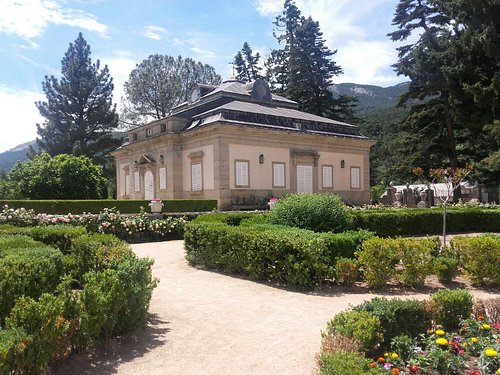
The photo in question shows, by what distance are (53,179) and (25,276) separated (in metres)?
27.6

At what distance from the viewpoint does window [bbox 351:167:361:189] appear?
33.7 meters

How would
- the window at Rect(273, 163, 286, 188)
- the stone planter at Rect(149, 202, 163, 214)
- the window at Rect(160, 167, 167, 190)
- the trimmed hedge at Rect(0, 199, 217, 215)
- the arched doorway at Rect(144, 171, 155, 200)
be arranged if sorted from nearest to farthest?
the stone planter at Rect(149, 202, 163, 214) < the trimmed hedge at Rect(0, 199, 217, 215) < the window at Rect(273, 163, 286, 188) < the window at Rect(160, 167, 167, 190) < the arched doorway at Rect(144, 171, 155, 200)

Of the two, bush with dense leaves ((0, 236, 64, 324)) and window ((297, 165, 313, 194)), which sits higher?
window ((297, 165, 313, 194))

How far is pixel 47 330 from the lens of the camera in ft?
13.1

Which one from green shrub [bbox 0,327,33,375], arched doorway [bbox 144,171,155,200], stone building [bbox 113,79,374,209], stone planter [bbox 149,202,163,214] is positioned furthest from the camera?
arched doorway [bbox 144,171,155,200]

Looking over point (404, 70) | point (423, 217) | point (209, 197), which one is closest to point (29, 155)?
point (209, 197)

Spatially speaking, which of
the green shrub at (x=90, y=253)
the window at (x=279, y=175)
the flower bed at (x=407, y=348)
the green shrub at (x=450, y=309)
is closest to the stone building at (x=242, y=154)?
the window at (x=279, y=175)

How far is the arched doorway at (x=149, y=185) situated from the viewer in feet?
105

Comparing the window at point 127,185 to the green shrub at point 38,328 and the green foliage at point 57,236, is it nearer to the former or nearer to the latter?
the green foliage at point 57,236

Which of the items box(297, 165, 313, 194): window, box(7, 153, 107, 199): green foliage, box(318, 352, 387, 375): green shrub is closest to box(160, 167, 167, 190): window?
box(7, 153, 107, 199): green foliage

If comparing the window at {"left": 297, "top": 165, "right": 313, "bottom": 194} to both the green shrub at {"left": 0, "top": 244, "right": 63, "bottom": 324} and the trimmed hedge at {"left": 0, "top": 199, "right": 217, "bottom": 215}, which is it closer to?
the trimmed hedge at {"left": 0, "top": 199, "right": 217, "bottom": 215}

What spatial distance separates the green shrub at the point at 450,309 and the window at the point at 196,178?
2324cm

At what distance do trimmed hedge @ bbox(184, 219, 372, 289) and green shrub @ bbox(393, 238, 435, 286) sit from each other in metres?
0.92


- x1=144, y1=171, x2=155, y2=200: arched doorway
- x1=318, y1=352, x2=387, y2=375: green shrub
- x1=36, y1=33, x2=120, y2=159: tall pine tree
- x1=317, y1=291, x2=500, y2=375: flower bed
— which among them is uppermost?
x1=36, y1=33, x2=120, y2=159: tall pine tree
